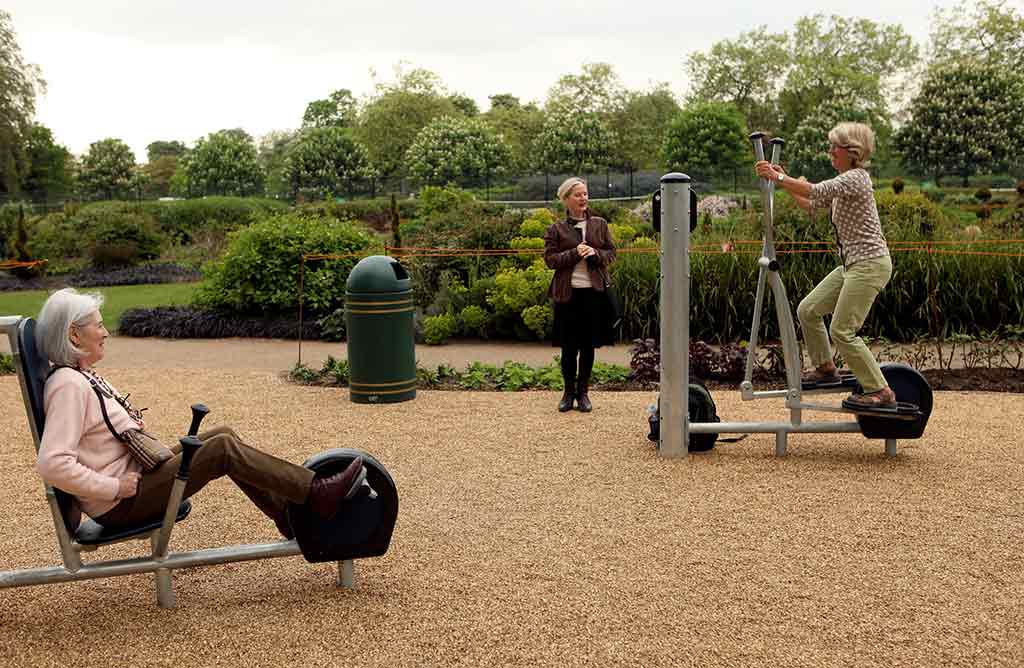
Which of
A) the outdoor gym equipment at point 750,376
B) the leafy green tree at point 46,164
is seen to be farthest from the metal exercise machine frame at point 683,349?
the leafy green tree at point 46,164

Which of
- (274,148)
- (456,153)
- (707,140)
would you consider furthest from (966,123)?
(274,148)

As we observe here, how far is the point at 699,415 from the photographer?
669 cm

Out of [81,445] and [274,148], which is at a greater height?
[274,148]

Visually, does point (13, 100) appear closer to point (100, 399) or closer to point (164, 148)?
point (100, 399)

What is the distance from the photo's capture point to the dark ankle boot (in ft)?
26.2

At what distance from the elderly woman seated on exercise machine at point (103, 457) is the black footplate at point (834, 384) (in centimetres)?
335

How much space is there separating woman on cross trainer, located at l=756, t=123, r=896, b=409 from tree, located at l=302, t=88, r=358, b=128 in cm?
8677

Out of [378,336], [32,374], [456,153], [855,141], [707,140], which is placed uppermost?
[707,140]

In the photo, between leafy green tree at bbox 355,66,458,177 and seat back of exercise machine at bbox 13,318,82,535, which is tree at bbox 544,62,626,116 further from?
seat back of exercise machine at bbox 13,318,82,535

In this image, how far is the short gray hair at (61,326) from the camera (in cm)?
378

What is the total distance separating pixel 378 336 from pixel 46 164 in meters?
64.5

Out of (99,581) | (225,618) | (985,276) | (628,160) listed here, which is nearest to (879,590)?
(225,618)

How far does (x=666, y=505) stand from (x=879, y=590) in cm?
144

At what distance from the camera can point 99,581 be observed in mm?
4523
